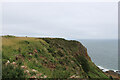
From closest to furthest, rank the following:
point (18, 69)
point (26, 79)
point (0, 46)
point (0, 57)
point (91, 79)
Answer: point (26, 79)
point (18, 69)
point (0, 57)
point (0, 46)
point (91, 79)

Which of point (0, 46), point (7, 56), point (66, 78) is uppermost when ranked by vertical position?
point (0, 46)

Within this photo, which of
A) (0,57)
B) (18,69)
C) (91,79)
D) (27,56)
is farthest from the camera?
(91,79)

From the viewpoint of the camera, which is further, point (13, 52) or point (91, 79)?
point (91, 79)

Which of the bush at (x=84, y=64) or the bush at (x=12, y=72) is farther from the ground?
the bush at (x=12, y=72)

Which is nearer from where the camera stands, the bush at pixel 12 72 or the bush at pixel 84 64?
the bush at pixel 12 72

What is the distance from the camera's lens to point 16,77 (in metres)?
9.95

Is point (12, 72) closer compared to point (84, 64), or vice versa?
point (12, 72)

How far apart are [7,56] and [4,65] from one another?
7.19 ft

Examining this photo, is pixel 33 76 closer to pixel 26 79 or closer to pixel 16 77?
pixel 26 79

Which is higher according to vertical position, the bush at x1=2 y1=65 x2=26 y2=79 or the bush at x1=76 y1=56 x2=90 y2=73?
the bush at x1=2 y1=65 x2=26 y2=79

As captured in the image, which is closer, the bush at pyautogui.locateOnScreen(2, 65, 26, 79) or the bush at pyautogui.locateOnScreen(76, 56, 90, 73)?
the bush at pyautogui.locateOnScreen(2, 65, 26, 79)

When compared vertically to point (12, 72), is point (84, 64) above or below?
below

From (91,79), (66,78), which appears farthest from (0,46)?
(91,79)

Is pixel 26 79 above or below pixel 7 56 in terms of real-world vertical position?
below
